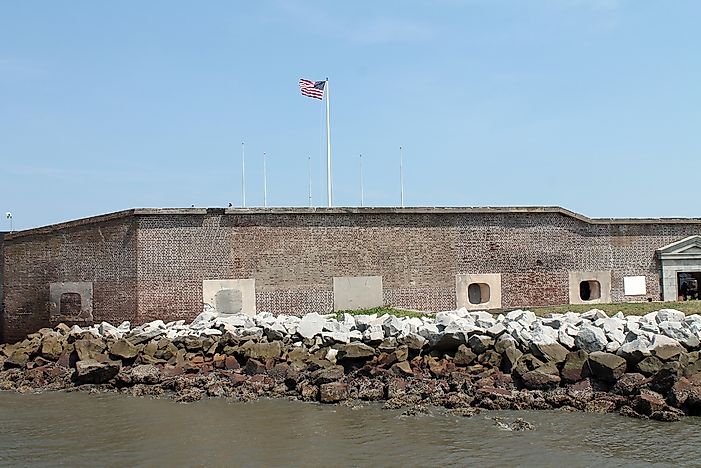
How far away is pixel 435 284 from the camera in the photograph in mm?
23250

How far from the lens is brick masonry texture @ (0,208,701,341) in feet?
71.9

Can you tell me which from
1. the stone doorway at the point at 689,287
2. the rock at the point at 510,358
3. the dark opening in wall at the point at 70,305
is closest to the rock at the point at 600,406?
the rock at the point at 510,358

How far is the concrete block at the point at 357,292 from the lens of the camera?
22.6 metres

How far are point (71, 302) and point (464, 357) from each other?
11626mm

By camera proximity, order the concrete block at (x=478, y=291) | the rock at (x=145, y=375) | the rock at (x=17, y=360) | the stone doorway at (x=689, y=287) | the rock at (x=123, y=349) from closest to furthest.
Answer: the rock at (x=145, y=375)
the rock at (x=123, y=349)
the rock at (x=17, y=360)
the concrete block at (x=478, y=291)
the stone doorway at (x=689, y=287)

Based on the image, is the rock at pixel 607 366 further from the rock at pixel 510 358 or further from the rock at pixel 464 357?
the rock at pixel 464 357

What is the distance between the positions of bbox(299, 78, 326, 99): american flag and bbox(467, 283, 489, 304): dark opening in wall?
7.71 m

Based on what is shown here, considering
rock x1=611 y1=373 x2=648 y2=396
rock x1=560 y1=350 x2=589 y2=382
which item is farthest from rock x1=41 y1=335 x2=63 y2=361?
rock x1=611 y1=373 x2=648 y2=396

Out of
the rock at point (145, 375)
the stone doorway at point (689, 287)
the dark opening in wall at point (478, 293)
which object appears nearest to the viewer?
the rock at point (145, 375)

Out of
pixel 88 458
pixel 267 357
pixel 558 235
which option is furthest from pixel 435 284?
pixel 88 458

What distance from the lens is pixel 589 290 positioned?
24.9 meters

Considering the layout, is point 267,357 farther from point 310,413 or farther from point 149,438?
point 149,438

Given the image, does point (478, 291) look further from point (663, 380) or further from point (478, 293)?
point (663, 380)

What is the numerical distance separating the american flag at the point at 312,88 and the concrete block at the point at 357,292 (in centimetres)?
645
